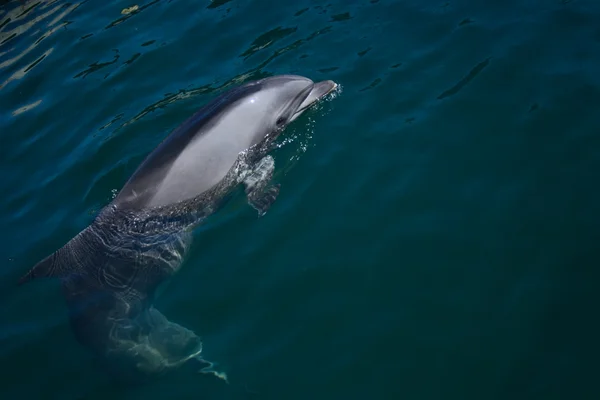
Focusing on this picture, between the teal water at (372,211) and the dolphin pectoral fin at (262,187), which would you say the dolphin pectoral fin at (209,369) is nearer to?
the teal water at (372,211)

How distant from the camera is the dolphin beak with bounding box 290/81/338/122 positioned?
8367mm

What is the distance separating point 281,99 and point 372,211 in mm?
2341

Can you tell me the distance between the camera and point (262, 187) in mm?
7566

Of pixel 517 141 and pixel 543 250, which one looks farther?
pixel 517 141

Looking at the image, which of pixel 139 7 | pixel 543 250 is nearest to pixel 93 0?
pixel 139 7

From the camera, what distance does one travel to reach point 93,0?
13961 millimetres

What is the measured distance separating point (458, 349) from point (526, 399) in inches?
28.9

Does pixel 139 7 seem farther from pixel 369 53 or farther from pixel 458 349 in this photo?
pixel 458 349

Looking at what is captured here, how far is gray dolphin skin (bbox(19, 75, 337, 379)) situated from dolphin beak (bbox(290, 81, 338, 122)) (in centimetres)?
2

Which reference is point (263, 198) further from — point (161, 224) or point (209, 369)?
point (209, 369)

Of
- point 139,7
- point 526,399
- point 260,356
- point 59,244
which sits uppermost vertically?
point 139,7

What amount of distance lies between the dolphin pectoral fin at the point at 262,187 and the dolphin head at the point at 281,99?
1.80ft

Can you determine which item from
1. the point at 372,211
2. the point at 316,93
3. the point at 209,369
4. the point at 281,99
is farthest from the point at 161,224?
the point at 316,93

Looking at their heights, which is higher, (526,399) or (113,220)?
(113,220)
